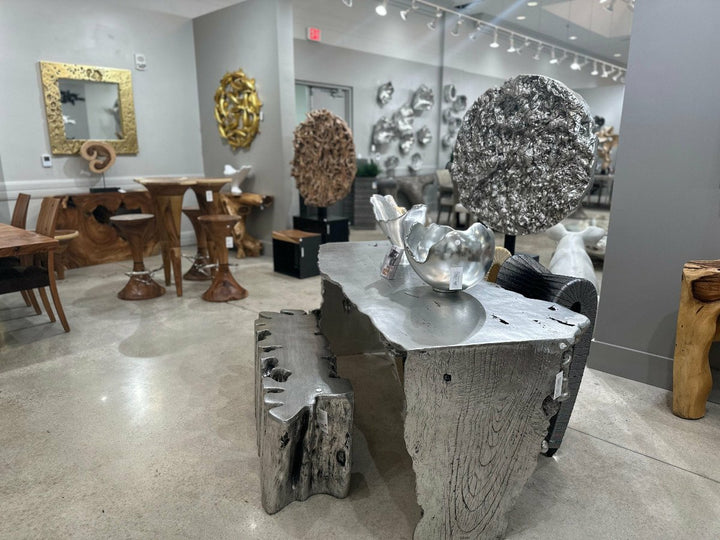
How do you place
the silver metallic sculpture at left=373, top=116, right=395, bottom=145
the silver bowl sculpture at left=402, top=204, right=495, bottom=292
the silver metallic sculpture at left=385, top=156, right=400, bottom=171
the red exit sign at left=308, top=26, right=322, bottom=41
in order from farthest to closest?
the silver metallic sculpture at left=385, top=156, right=400, bottom=171, the silver metallic sculpture at left=373, top=116, right=395, bottom=145, the red exit sign at left=308, top=26, right=322, bottom=41, the silver bowl sculpture at left=402, top=204, right=495, bottom=292

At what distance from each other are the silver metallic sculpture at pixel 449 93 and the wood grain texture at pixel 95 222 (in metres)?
5.94

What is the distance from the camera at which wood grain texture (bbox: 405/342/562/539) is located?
1.40 m

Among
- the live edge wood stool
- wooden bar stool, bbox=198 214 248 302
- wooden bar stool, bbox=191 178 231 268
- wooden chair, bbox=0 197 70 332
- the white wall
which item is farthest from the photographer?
the white wall

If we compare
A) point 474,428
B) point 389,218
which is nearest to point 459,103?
point 389,218

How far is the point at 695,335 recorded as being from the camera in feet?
7.28

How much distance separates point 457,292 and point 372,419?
0.80 meters

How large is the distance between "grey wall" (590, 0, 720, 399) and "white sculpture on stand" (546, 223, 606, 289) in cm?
17

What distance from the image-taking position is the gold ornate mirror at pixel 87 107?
4.88 meters

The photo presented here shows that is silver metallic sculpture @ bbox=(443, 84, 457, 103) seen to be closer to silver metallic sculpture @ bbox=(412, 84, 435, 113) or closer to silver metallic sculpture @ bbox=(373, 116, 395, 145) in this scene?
silver metallic sculpture @ bbox=(412, 84, 435, 113)

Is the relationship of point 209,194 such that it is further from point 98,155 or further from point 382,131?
point 382,131

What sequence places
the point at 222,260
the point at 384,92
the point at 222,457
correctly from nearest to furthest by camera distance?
1. the point at 222,457
2. the point at 222,260
3. the point at 384,92

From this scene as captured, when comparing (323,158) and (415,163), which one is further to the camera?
(415,163)

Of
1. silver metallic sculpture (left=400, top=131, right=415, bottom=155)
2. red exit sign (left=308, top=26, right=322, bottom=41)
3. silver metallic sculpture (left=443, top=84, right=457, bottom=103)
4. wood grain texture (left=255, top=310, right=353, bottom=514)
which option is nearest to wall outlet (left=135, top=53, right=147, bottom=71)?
red exit sign (left=308, top=26, right=322, bottom=41)

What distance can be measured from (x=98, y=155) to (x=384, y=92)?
14.9 feet
